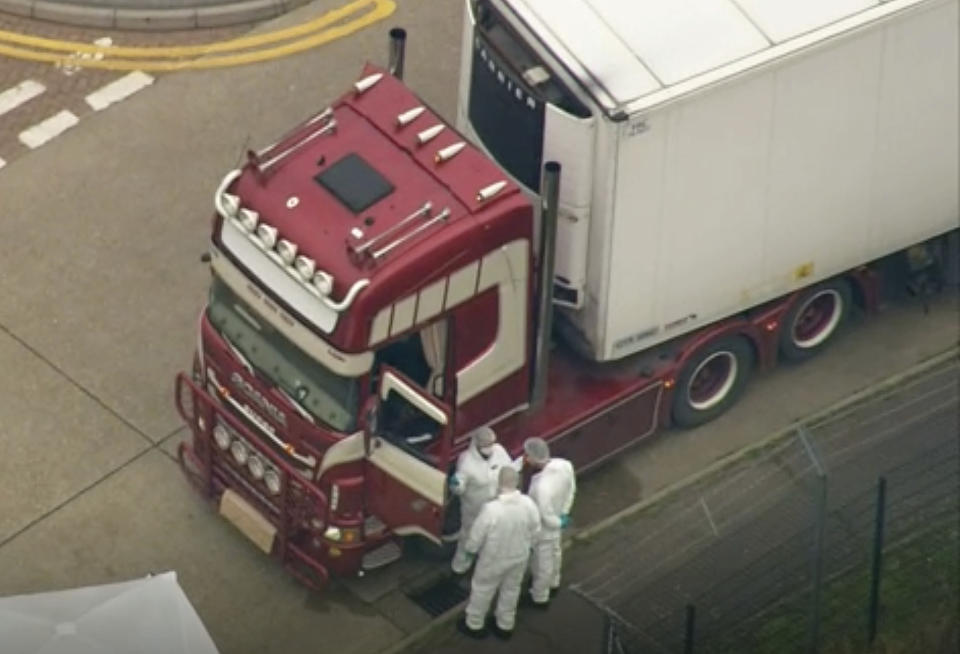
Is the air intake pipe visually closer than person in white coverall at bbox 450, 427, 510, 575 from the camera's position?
Yes

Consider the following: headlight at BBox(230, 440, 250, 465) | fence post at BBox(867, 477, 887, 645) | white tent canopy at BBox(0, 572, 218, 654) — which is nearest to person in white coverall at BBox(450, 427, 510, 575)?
headlight at BBox(230, 440, 250, 465)

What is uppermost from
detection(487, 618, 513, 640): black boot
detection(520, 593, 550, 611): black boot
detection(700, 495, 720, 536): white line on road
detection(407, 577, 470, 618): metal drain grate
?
detection(700, 495, 720, 536): white line on road

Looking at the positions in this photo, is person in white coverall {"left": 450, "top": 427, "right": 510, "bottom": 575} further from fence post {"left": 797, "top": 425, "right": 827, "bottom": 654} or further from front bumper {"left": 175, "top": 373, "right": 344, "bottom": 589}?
fence post {"left": 797, "top": 425, "right": 827, "bottom": 654}

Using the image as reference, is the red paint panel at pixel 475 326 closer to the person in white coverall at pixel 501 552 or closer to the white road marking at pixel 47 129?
the person in white coverall at pixel 501 552

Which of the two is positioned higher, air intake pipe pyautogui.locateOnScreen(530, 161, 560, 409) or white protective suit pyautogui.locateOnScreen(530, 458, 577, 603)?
air intake pipe pyautogui.locateOnScreen(530, 161, 560, 409)

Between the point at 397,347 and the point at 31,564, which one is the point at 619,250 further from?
the point at 31,564

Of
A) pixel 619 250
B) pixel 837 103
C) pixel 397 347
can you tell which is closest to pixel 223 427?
pixel 397 347

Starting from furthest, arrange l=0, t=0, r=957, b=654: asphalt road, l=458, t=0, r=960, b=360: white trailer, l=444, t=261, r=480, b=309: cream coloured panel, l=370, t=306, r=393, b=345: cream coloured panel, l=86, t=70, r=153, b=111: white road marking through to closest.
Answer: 1. l=86, t=70, r=153, b=111: white road marking
2. l=0, t=0, r=957, b=654: asphalt road
3. l=458, t=0, r=960, b=360: white trailer
4. l=444, t=261, r=480, b=309: cream coloured panel
5. l=370, t=306, r=393, b=345: cream coloured panel
